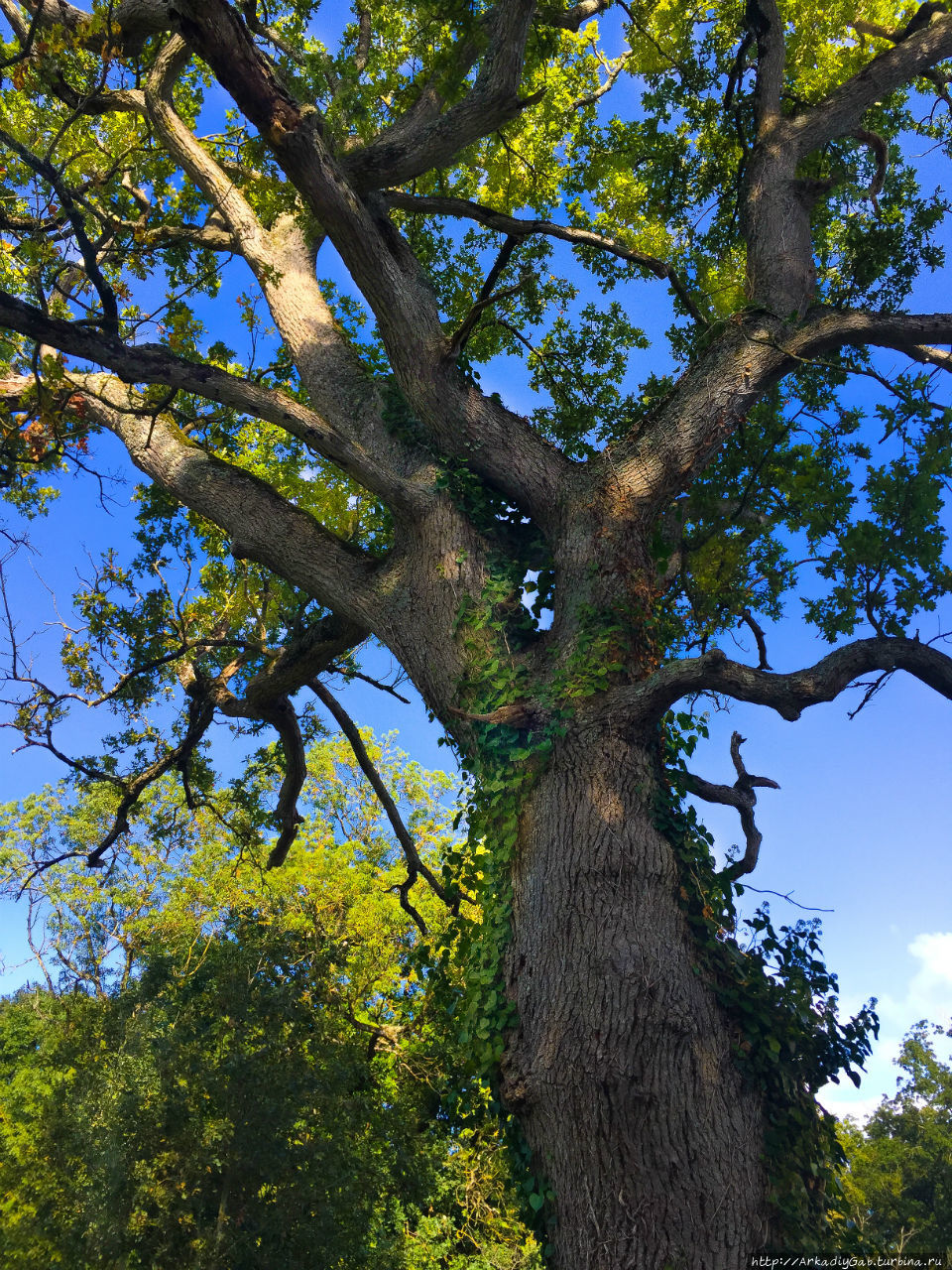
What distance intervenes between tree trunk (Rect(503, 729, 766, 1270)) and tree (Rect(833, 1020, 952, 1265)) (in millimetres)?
22200

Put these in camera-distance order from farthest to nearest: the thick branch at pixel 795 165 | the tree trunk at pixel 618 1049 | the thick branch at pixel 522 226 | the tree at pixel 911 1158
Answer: the tree at pixel 911 1158
the thick branch at pixel 522 226
the thick branch at pixel 795 165
the tree trunk at pixel 618 1049

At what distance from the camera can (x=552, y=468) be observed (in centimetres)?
632

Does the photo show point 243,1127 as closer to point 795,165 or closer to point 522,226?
→ point 522,226

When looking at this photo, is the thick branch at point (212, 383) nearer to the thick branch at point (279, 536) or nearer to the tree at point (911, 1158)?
the thick branch at point (279, 536)

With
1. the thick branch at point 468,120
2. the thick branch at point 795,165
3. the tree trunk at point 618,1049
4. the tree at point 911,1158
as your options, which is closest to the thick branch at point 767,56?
the thick branch at point 795,165

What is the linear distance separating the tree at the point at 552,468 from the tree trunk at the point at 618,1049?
0.02 meters

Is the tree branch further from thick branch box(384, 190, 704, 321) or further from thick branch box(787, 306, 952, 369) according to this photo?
thick branch box(384, 190, 704, 321)

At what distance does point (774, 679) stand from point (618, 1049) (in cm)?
223

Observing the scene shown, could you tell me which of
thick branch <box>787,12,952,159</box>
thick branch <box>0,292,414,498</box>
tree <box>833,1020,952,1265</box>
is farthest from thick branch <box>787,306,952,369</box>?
tree <box>833,1020,952,1265</box>

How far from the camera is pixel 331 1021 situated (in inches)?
391

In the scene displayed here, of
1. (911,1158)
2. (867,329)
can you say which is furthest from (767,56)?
(911,1158)

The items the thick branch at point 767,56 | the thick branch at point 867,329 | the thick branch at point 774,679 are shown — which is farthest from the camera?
the thick branch at point 767,56

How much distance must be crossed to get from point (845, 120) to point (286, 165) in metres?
5.07

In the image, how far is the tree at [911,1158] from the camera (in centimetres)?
2284
